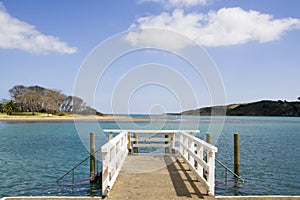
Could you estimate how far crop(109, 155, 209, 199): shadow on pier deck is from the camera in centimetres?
704

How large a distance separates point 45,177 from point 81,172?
1527 mm

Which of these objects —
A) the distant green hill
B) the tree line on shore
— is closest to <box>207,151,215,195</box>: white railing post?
the tree line on shore

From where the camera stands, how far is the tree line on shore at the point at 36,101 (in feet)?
304

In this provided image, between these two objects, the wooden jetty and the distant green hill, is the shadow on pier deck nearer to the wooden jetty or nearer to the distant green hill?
the wooden jetty

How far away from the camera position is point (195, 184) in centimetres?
798

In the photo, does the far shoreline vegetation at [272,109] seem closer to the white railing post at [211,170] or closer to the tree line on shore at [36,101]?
the tree line on shore at [36,101]

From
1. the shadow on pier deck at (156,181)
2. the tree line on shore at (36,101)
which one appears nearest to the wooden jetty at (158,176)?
the shadow on pier deck at (156,181)

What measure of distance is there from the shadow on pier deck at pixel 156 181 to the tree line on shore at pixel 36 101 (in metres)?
83.2

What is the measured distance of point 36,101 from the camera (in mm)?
94688

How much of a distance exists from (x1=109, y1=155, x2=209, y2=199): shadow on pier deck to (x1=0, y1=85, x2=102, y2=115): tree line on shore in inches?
3276

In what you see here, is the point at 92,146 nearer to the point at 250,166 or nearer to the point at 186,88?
the point at 186,88

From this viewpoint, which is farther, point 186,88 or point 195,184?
point 186,88

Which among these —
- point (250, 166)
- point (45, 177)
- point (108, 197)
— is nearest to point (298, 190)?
point (250, 166)

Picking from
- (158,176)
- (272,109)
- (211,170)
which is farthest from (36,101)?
(272,109)
